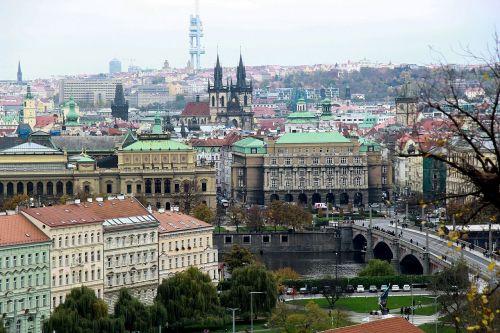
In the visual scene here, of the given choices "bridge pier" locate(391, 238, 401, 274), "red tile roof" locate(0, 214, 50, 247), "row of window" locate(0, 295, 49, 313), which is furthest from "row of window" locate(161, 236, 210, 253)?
"bridge pier" locate(391, 238, 401, 274)

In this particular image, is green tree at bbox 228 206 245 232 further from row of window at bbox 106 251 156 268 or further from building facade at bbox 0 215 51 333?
building facade at bbox 0 215 51 333

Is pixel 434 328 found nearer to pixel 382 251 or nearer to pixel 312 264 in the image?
pixel 312 264

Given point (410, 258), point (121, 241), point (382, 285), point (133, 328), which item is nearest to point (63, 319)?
point (133, 328)

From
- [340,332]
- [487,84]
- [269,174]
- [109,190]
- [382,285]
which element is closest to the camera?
[487,84]

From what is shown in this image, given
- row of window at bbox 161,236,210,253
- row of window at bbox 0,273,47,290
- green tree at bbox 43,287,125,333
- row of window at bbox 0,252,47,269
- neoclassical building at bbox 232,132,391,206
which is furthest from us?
neoclassical building at bbox 232,132,391,206

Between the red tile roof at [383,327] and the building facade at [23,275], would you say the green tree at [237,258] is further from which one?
the red tile roof at [383,327]

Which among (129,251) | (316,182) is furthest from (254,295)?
(316,182)

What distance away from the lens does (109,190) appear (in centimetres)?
12044

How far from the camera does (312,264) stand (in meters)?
91.4

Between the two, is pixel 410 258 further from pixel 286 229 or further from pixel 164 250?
pixel 164 250

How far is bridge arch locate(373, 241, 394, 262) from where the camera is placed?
304 ft

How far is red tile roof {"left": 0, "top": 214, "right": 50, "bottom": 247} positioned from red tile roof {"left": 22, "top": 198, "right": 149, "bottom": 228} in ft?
1.32

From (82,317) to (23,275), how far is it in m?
5.85

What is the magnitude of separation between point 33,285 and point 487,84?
4156 centimetres
